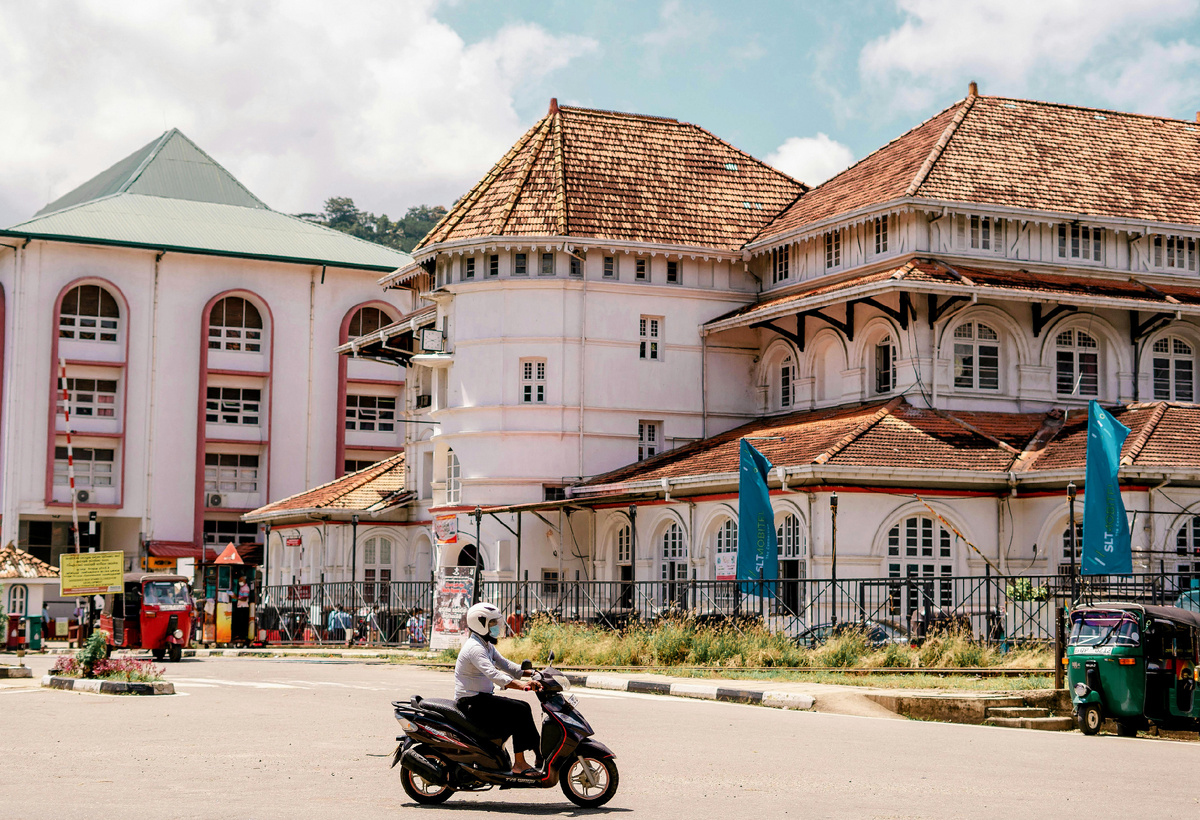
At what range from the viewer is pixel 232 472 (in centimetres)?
6575

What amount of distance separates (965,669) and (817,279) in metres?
17.9

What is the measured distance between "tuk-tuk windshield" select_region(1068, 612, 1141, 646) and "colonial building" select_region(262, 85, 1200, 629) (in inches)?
478

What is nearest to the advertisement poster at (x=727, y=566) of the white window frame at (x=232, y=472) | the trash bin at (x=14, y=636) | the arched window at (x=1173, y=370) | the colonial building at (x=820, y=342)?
the colonial building at (x=820, y=342)

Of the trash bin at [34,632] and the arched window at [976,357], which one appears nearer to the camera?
the arched window at [976,357]

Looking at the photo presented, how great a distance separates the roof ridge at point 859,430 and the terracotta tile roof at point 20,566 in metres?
24.5

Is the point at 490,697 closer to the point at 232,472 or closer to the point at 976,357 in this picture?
the point at 976,357

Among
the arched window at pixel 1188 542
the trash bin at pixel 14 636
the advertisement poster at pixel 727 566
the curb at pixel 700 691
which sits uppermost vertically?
the arched window at pixel 1188 542

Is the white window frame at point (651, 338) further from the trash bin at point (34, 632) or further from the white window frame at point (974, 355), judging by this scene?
the trash bin at point (34, 632)

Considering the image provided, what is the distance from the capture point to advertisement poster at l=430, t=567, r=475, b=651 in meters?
34.0

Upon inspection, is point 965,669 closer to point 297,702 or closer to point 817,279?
point 297,702

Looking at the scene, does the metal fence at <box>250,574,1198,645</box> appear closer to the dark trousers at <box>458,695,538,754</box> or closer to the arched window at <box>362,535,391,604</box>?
the arched window at <box>362,535,391,604</box>

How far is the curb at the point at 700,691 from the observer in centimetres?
2209

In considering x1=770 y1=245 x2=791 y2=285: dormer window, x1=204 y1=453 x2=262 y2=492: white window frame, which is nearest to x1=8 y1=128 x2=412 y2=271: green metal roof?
x1=204 y1=453 x2=262 y2=492: white window frame

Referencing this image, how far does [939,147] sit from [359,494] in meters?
23.4
